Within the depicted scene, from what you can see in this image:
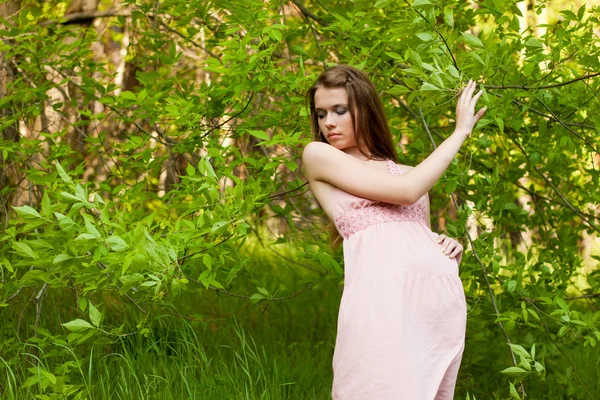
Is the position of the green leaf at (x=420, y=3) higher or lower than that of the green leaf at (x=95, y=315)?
higher

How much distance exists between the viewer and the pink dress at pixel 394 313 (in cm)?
207

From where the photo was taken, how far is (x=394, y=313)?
82.2 inches

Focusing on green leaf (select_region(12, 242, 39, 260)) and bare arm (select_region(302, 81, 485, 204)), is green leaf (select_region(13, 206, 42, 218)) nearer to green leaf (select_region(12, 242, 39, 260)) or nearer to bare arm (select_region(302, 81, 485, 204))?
green leaf (select_region(12, 242, 39, 260))

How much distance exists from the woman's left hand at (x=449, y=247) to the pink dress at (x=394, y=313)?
28 mm

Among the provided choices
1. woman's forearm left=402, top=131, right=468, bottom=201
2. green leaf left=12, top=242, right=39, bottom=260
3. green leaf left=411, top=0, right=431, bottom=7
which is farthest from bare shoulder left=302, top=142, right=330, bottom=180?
green leaf left=12, top=242, right=39, bottom=260

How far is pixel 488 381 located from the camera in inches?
158

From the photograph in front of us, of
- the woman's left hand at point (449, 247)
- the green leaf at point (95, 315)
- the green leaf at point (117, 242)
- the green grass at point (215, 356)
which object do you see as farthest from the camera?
the green grass at point (215, 356)

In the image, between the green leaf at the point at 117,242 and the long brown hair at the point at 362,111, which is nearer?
the green leaf at the point at 117,242

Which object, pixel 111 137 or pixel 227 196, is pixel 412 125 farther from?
pixel 111 137

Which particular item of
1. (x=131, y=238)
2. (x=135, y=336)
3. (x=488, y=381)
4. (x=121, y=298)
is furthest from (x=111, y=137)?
(x=131, y=238)

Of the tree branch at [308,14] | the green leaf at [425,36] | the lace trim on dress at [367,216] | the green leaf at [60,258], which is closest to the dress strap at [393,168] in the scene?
the lace trim on dress at [367,216]

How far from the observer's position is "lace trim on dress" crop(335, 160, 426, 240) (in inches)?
89.3

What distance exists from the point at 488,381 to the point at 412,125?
1395mm

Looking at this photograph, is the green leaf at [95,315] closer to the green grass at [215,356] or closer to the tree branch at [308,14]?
the green grass at [215,356]
